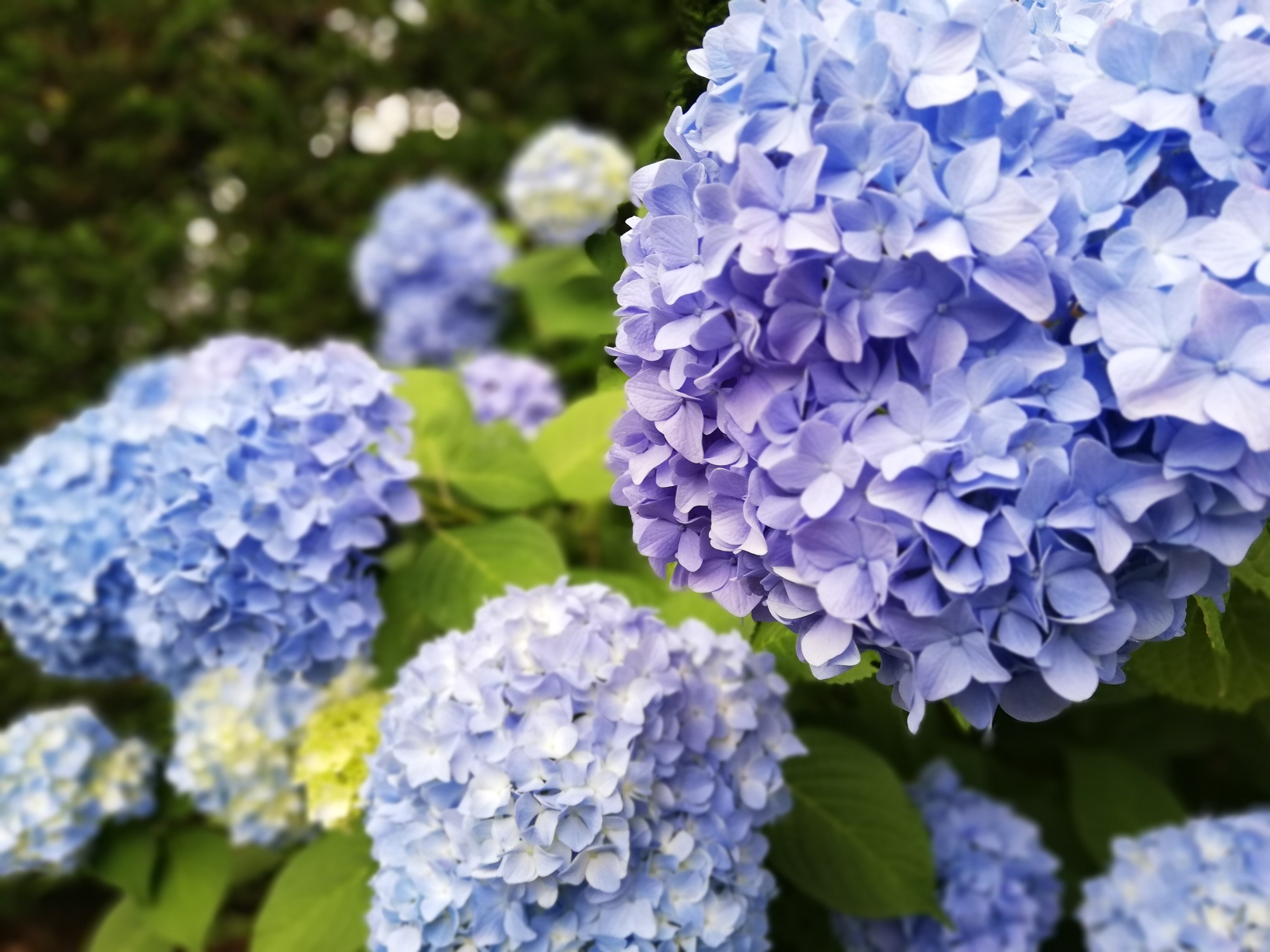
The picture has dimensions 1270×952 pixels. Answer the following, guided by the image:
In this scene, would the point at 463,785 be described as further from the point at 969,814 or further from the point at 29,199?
the point at 29,199

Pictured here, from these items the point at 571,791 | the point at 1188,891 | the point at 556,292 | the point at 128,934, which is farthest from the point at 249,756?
the point at 556,292

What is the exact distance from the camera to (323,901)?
966mm

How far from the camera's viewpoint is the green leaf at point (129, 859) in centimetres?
118

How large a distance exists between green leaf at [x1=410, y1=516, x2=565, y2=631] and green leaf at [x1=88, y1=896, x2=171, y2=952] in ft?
1.84

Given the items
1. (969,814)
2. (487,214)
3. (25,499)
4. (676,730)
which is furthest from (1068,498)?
(487,214)

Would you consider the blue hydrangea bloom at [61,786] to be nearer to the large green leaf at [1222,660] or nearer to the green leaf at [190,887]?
the green leaf at [190,887]

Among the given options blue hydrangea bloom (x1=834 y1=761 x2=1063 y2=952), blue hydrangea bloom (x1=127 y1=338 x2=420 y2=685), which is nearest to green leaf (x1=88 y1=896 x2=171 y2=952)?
blue hydrangea bloom (x1=127 y1=338 x2=420 y2=685)

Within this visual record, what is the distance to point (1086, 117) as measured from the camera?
1.67 ft

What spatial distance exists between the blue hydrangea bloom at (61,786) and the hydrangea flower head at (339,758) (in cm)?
27

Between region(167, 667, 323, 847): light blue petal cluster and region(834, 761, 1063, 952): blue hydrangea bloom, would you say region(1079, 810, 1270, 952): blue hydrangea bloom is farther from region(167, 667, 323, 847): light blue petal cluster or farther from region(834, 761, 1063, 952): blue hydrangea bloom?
region(167, 667, 323, 847): light blue petal cluster

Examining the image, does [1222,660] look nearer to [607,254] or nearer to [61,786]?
[607,254]

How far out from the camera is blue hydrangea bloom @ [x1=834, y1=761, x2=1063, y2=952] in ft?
3.26

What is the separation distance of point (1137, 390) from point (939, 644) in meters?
0.15

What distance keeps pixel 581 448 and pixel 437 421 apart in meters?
0.16
